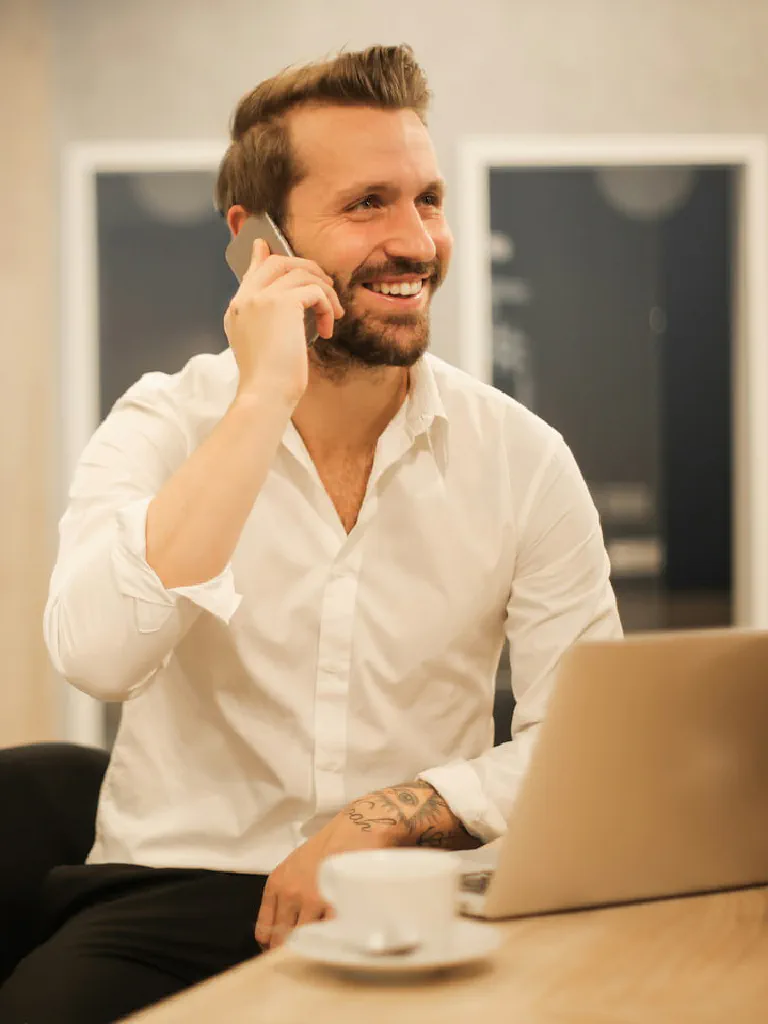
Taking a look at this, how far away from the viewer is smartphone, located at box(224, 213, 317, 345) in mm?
1766

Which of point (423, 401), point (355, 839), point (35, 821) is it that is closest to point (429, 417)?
point (423, 401)

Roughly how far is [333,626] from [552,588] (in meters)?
0.30

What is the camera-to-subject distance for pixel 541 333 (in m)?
3.69

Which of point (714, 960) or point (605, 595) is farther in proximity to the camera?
point (605, 595)

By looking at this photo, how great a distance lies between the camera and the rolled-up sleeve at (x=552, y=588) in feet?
5.36

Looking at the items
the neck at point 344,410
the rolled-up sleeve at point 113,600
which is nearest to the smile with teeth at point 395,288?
the neck at point 344,410

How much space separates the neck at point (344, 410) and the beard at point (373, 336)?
2 centimetres

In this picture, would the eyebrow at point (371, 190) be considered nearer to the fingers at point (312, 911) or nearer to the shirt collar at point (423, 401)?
the shirt collar at point (423, 401)

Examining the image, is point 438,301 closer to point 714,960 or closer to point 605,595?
point 605,595

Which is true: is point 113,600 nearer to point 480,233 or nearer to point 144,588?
point 144,588

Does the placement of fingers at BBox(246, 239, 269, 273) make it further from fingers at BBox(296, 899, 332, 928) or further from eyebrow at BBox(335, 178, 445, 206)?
fingers at BBox(296, 899, 332, 928)

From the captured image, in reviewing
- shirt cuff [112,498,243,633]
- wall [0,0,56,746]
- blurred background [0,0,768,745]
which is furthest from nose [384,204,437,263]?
wall [0,0,56,746]

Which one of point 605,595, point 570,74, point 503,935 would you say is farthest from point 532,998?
point 570,74

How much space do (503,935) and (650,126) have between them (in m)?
3.18
